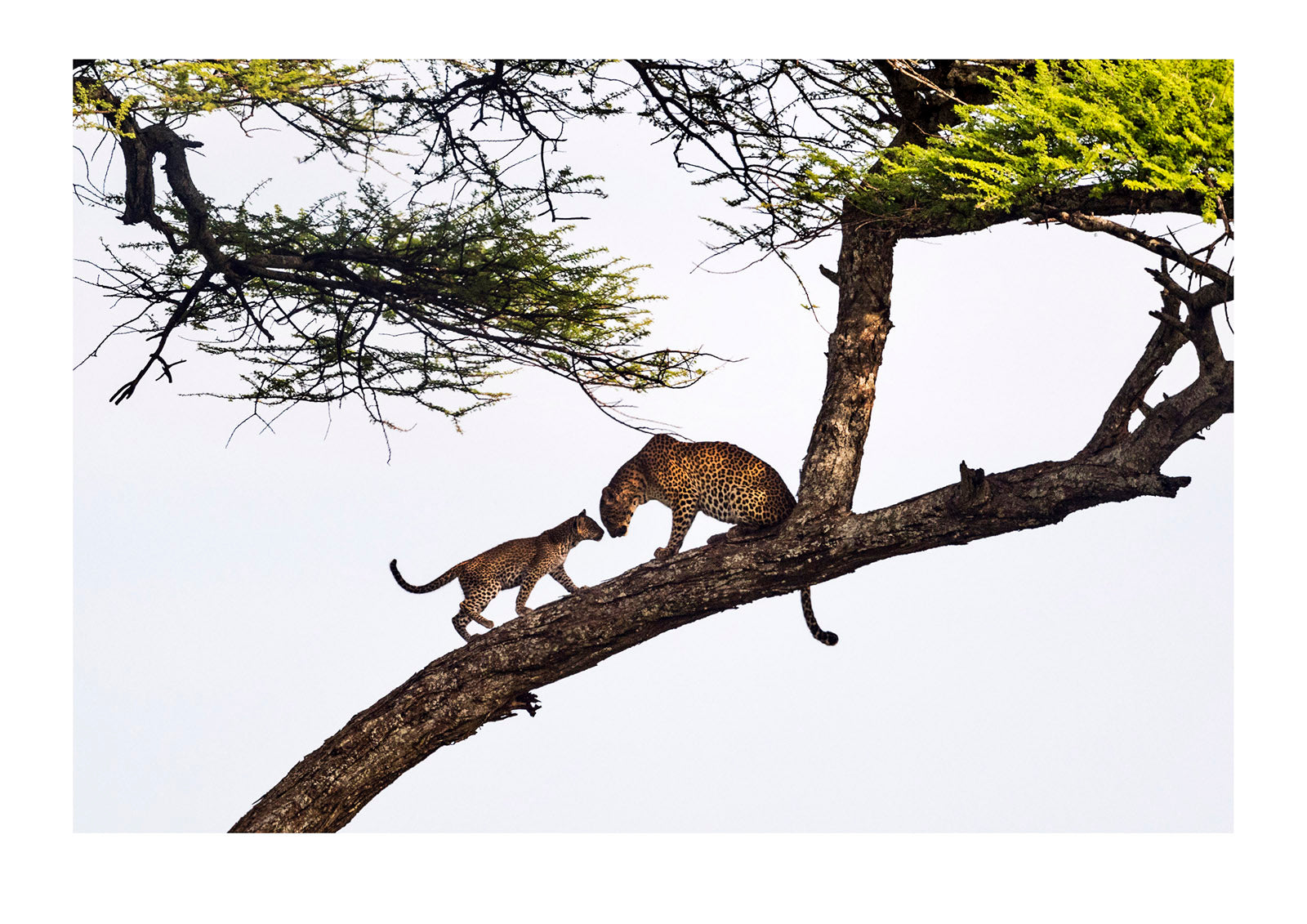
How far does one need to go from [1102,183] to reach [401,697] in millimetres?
3667

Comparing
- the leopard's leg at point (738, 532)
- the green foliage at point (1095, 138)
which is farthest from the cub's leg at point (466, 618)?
the green foliage at point (1095, 138)

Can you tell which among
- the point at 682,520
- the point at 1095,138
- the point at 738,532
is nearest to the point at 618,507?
the point at 682,520

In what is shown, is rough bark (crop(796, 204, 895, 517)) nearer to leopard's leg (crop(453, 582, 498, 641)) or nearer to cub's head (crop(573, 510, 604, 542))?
cub's head (crop(573, 510, 604, 542))

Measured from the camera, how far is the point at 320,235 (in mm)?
6371

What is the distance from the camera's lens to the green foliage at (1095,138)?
4.39 meters

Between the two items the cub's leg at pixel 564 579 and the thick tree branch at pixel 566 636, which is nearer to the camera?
the thick tree branch at pixel 566 636

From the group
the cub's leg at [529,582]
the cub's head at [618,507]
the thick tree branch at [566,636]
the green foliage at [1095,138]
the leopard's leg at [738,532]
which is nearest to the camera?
the green foliage at [1095,138]

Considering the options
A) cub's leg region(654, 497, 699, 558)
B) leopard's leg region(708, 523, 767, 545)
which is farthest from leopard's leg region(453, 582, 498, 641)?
leopard's leg region(708, 523, 767, 545)

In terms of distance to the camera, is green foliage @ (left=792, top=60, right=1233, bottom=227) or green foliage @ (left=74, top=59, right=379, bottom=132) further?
green foliage @ (left=74, top=59, right=379, bottom=132)

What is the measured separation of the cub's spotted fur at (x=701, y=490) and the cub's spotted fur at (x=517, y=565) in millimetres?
215

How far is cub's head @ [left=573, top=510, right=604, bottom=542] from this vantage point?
5980 millimetres

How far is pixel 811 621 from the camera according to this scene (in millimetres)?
5656

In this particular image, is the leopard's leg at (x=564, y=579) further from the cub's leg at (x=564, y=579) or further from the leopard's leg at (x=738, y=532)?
the leopard's leg at (x=738, y=532)

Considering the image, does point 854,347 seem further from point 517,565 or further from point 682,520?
point 517,565
